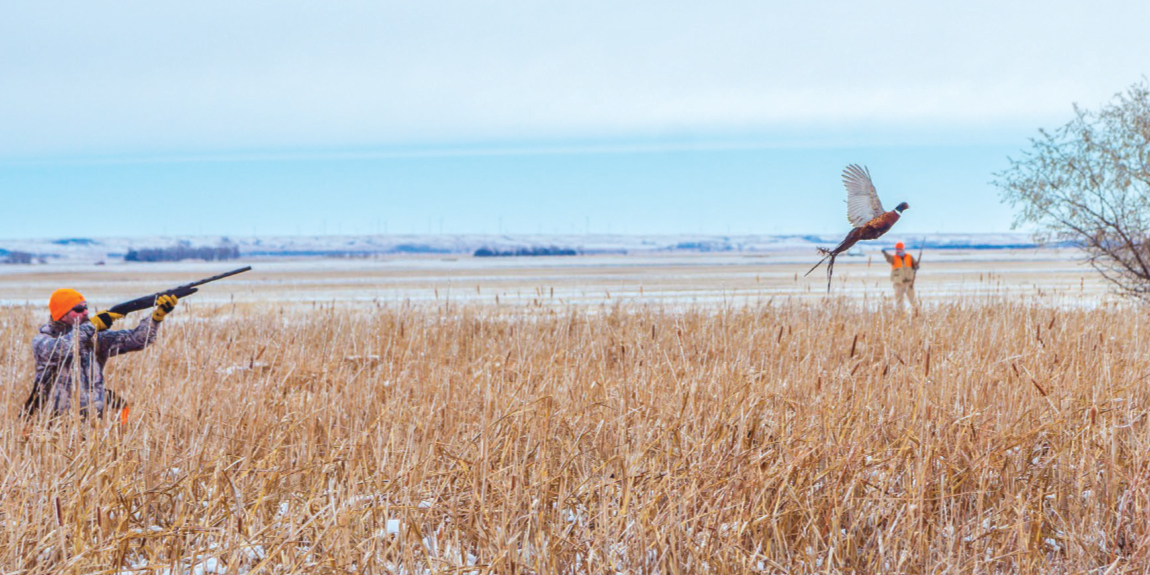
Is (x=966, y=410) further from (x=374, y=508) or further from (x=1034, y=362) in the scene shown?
(x=374, y=508)

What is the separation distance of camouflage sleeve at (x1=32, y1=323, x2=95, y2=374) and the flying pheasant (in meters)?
4.58

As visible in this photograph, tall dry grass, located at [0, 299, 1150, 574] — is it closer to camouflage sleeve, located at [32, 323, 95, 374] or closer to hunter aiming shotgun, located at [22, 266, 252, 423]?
hunter aiming shotgun, located at [22, 266, 252, 423]

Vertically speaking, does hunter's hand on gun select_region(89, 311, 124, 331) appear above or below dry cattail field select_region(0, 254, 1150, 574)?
above

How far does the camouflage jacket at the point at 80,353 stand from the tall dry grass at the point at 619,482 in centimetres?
33

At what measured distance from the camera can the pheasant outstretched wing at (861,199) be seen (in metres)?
2.62

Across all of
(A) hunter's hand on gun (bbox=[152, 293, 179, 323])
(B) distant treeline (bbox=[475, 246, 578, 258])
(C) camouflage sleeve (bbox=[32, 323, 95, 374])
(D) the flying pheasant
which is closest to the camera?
(D) the flying pheasant

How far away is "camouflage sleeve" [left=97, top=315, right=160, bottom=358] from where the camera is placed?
5383mm

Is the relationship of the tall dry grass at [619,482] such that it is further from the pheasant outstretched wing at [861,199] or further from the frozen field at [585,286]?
the frozen field at [585,286]

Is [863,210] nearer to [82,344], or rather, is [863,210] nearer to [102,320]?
[102,320]

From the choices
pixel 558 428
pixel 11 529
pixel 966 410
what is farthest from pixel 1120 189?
pixel 11 529

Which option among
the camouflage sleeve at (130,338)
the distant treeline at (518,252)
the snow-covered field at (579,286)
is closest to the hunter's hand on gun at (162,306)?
the camouflage sleeve at (130,338)

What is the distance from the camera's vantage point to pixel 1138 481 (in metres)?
3.87

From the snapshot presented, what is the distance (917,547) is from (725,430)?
1.06 metres

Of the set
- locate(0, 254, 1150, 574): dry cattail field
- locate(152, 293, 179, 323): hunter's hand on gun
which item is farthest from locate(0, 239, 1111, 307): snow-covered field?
locate(152, 293, 179, 323): hunter's hand on gun
